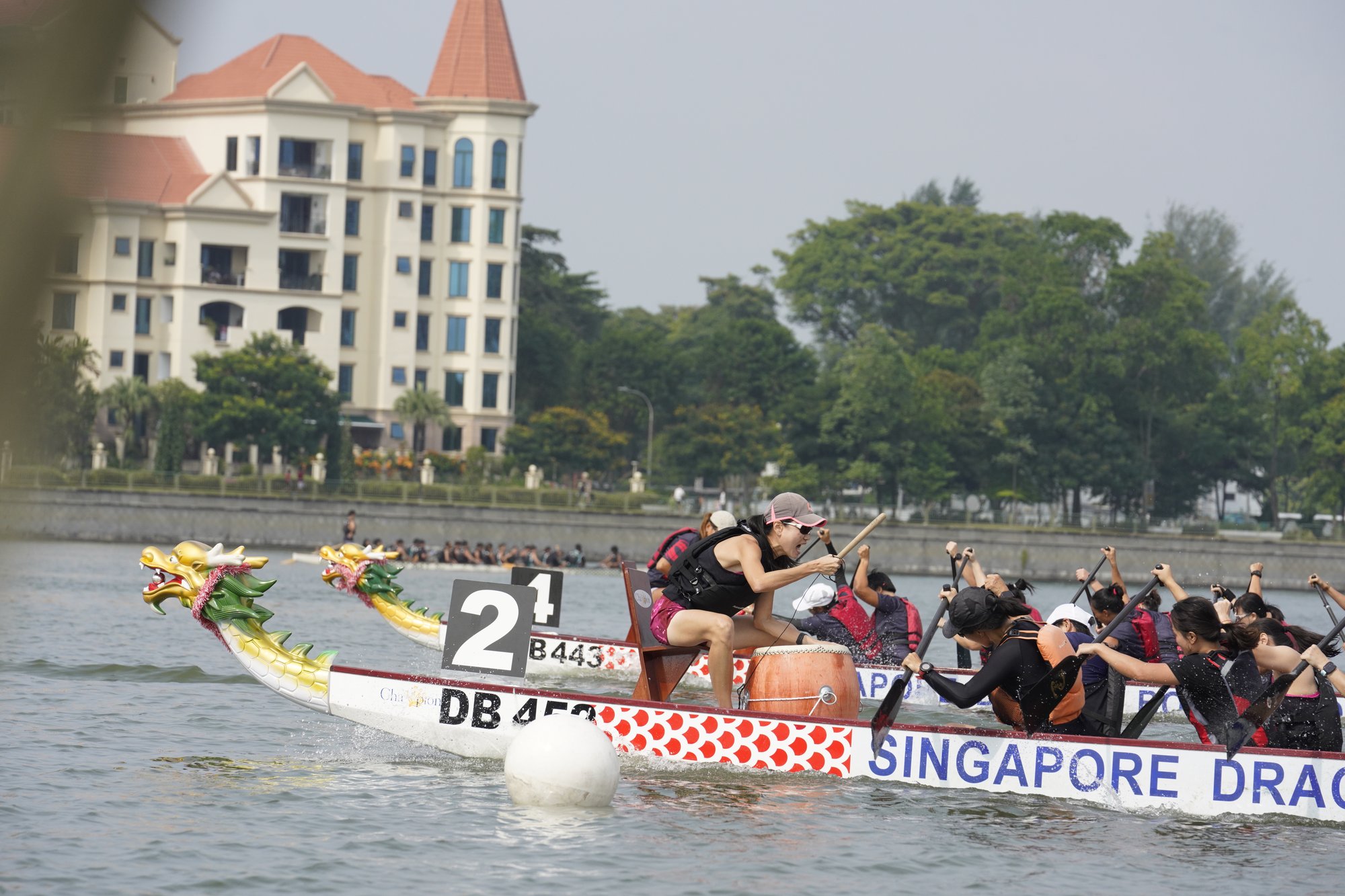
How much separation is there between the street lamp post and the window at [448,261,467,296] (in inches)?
394

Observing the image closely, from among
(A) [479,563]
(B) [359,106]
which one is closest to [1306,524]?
(A) [479,563]

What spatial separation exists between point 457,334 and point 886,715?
76.5 meters

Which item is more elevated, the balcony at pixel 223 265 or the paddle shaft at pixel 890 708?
the balcony at pixel 223 265

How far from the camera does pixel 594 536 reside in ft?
204

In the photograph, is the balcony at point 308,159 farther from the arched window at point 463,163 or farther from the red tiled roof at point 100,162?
the red tiled roof at point 100,162

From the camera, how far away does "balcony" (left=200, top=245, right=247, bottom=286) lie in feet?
260

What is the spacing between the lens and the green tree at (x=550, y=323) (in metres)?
94.5

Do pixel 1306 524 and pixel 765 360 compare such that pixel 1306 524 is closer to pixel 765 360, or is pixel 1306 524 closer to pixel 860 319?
pixel 765 360

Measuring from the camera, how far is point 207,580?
13.1m

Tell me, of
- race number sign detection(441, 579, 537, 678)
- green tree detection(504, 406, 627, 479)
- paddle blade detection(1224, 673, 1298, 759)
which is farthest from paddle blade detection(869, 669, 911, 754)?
green tree detection(504, 406, 627, 479)

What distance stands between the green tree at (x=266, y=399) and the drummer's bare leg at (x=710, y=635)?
60.6m

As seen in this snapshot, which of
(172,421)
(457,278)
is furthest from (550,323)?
(172,421)

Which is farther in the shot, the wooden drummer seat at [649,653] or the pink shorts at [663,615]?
the wooden drummer seat at [649,653]

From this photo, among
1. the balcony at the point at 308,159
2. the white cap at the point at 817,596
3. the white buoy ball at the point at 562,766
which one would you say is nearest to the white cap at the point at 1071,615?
the white cap at the point at 817,596
